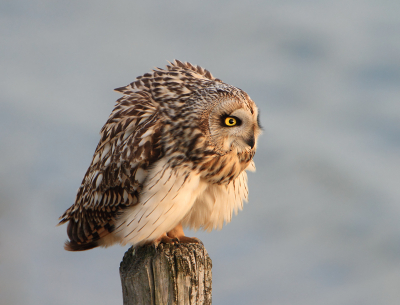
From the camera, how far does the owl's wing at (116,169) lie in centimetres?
322

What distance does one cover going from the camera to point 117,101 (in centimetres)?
377

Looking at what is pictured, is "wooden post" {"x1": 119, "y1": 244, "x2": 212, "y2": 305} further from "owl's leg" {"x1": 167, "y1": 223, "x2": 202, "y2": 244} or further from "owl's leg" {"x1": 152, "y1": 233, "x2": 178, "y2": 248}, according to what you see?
"owl's leg" {"x1": 167, "y1": 223, "x2": 202, "y2": 244}

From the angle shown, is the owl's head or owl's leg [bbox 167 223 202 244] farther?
owl's leg [bbox 167 223 202 244]

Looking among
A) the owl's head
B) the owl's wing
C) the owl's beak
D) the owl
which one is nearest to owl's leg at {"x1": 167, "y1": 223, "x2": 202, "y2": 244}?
the owl

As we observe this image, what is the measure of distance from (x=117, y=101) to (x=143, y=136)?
0.70 meters

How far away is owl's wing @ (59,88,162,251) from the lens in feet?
10.6

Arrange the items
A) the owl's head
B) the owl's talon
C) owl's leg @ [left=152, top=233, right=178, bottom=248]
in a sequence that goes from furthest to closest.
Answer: the owl's talon
owl's leg @ [left=152, top=233, right=178, bottom=248]
the owl's head

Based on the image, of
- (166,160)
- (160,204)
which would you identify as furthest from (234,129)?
(160,204)

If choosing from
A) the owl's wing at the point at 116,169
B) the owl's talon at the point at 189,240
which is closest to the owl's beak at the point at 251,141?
the owl's wing at the point at 116,169

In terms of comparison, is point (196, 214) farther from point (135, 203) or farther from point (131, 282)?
point (131, 282)

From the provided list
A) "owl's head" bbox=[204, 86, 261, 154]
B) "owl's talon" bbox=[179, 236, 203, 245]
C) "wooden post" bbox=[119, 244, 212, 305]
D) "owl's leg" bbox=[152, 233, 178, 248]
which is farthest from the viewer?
"owl's talon" bbox=[179, 236, 203, 245]

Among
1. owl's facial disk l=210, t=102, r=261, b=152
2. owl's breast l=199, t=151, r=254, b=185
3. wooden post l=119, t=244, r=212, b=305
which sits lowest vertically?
wooden post l=119, t=244, r=212, b=305

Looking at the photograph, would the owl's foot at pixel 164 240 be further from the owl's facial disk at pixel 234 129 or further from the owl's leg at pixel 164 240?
the owl's facial disk at pixel 234 129

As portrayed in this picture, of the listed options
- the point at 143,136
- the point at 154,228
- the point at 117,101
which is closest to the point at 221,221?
the point at 154,228
